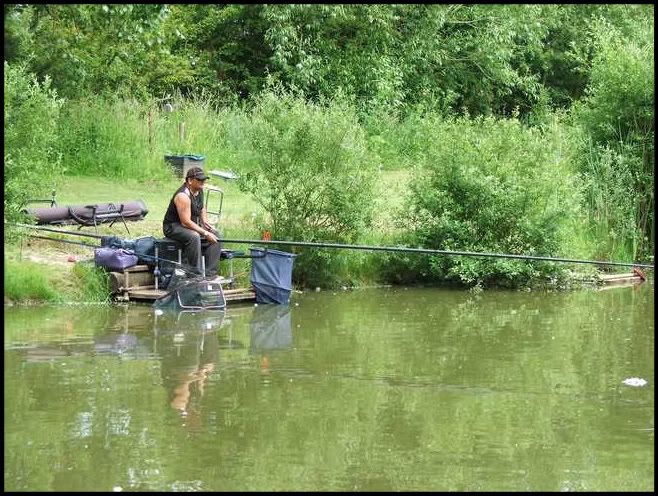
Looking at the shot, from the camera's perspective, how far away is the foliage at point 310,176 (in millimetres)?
15234

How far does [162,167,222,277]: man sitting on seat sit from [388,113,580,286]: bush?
3.14 metres

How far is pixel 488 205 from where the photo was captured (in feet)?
52.5

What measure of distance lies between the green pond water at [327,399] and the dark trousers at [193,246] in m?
0.64

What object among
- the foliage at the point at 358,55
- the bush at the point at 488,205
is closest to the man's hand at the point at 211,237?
the bush at the point at 488,205

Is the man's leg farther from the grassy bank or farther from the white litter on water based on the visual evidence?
the white litter on water

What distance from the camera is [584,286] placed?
54.4 feet

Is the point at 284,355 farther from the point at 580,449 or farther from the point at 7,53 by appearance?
the point at 7,53

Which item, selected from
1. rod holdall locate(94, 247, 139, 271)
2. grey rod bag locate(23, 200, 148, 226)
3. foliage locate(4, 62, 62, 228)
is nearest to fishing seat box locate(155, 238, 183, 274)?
rod holdall locate(94, 247, 139, 271)

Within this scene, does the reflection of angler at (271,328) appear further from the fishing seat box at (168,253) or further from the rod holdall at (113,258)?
the rod holdall at (113,258)

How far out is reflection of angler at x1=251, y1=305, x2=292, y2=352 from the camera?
38.3ft

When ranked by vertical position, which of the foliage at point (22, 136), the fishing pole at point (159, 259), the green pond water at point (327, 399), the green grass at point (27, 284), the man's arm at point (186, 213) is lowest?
the green pond water at point (327, 399)

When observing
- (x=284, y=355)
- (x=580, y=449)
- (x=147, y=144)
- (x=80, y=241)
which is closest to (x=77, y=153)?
(x=147, y=144)

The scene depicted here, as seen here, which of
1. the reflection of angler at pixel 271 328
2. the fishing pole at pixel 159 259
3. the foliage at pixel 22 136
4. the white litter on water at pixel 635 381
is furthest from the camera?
the fishing pole at pixel 159 259

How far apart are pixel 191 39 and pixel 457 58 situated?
269 inches
